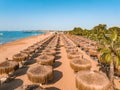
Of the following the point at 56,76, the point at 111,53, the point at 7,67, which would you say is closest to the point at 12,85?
the point at 7,67

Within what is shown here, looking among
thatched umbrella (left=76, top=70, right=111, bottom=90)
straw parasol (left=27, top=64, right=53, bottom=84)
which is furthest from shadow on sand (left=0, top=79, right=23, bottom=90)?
thatched umbrella (left=76, top=70, right=111, bottom=90)

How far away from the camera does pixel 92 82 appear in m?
9.27

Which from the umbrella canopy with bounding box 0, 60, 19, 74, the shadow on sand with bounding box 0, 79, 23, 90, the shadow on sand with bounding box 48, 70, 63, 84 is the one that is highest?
the umbrella canopy with bounding box 0, 60, 19, 74

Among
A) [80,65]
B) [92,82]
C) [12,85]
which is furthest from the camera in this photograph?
[80,65]

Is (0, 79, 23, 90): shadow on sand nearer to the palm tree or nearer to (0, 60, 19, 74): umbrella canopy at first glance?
(0, 60, 19, 74): umbrella canopy

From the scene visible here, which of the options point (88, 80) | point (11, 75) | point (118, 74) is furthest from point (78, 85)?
point (11, 75)

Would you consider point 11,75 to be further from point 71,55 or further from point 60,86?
point 71,55

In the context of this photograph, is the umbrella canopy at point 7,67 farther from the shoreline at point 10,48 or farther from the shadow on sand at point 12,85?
the shoreline at point 10,48

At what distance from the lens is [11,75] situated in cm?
1431

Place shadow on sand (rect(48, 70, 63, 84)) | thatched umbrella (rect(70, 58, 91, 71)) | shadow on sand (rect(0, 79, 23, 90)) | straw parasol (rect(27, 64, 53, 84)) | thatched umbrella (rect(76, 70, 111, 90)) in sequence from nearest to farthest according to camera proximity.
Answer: thatched umbrella (rect(76, 70, 111, 90)) < straw parasol (rect(27, 64, 53, 84)) < shadow on sand (rect(0, 79, 23, 90)) < shadow on sand (rect(48, 70, 63, 84)) < thatched umbrella (rect(70, 58, 91, 71))

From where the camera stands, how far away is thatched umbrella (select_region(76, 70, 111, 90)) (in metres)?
8.95

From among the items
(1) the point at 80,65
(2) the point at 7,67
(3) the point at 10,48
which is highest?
(1) the point at 80,65

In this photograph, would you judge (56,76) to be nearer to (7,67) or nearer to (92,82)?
(7,67)

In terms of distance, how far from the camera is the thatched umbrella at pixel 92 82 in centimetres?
895
